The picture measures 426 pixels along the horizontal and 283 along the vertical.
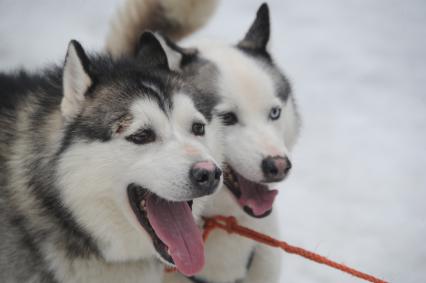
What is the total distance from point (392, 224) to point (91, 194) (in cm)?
232

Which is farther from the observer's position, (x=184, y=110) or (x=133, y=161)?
(x=184, y=110)

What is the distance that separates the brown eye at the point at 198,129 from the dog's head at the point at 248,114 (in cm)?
26

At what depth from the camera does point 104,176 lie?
1.74m

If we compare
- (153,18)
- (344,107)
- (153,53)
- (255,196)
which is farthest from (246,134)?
(344,107)

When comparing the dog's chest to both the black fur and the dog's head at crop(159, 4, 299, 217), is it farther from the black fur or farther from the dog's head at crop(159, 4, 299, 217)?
the black fur

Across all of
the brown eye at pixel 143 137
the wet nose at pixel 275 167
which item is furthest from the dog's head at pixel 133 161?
the wet nose at pixel 275 167

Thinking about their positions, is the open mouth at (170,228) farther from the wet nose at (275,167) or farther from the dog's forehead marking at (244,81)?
the dog's forehead marking at (244,81)

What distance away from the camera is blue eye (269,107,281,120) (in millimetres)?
A: 2326

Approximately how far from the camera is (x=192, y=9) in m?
2.84

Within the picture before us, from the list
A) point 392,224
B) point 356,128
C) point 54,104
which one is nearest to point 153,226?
point 54,104

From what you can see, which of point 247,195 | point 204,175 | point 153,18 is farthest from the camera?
point 153,18

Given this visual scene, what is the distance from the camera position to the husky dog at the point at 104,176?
1739 mm

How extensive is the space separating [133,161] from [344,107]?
10.9 ft

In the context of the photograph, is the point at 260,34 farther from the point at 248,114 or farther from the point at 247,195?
the point at 247,195
